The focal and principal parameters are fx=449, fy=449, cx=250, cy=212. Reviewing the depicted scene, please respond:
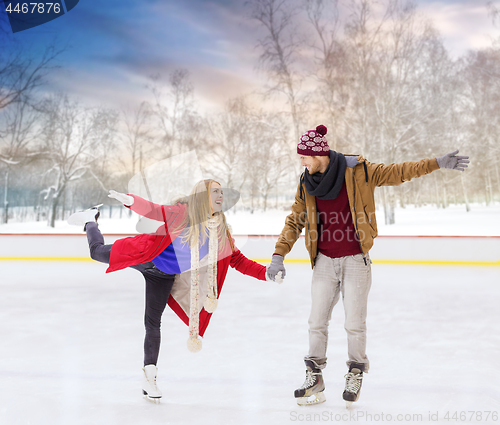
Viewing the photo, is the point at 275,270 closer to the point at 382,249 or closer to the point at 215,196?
the point at 215,196

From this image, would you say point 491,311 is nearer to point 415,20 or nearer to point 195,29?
point 415,20

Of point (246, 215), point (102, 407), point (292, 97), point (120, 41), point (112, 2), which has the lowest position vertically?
point (102, 407)

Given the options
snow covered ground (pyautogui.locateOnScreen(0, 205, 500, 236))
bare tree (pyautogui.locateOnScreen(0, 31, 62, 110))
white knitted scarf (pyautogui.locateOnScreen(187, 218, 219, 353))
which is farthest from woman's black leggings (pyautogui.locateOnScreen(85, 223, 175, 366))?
bare tree (pyautogui.locateOnScreen(0, 31, 62, 110))

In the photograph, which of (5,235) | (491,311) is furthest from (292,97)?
(491,311)

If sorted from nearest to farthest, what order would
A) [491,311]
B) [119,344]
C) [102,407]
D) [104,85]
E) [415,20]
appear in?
[102,407] < [119,344] < [491,311] < [415,20] < [104,85]

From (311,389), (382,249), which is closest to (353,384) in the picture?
(311,389)

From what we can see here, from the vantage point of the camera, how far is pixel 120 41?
11.1 m

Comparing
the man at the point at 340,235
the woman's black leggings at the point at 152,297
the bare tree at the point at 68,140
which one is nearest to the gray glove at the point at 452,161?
the man at the point at 340,235

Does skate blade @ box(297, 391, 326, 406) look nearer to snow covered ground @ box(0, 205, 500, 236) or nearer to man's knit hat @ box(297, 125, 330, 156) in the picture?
man's knit hat @ box(297, 125, 330, 156)

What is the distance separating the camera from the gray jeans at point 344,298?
1.92 m

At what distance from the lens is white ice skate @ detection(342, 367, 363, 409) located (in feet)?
6.07

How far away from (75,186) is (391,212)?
7703 mm

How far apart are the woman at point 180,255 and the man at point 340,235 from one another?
0.87 ft

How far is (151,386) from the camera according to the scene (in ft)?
6.33
